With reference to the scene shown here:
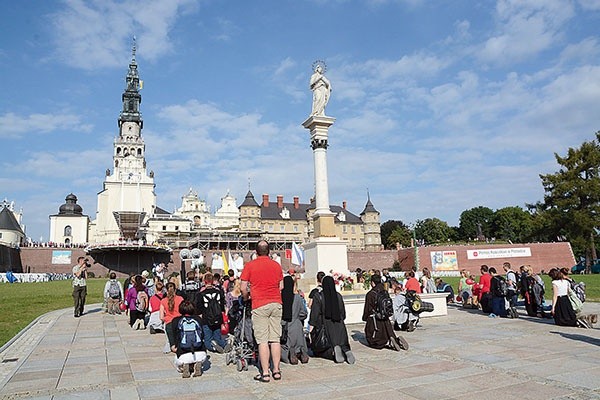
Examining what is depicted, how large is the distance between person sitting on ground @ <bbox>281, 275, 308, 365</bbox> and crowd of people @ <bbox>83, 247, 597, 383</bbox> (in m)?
0.02

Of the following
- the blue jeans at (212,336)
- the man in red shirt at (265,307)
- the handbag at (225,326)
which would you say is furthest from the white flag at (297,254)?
the man in red shirt at (265,307)

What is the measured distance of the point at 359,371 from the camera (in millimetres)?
7168

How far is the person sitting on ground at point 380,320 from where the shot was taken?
8.82m

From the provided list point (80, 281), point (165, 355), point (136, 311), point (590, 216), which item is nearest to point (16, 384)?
point (165, 355)

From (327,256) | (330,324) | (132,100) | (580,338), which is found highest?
(132,100)

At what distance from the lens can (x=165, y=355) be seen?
29.2 ft

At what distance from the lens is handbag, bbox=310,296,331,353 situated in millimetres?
8070

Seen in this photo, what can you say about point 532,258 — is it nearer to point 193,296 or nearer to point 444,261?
point 444,261

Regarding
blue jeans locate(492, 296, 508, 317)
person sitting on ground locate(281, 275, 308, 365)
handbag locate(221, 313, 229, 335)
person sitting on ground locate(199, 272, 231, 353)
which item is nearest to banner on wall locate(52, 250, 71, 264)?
handbag locate(221, 313, 229, 335)

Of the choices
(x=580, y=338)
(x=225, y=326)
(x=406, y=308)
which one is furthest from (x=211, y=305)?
(x=580, y=338)

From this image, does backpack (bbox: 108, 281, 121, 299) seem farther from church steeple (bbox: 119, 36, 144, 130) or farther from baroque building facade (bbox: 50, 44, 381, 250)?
church steeple (bbox: 119, 36, 144, 130)

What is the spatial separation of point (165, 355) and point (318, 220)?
10261mm

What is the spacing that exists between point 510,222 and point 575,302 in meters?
91.4

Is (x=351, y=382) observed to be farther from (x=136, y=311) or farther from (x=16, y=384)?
(x=136, y=311)
